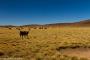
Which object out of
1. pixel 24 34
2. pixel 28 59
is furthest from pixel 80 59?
pixel 24 34

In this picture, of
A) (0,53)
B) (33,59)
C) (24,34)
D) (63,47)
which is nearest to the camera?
(33,59)

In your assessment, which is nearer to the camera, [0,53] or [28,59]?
[28,59]

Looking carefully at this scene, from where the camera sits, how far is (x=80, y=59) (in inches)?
533

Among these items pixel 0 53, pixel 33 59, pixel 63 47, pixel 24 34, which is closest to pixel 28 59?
pixel 33 59

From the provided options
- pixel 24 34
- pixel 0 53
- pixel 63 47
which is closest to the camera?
pixel 0 53

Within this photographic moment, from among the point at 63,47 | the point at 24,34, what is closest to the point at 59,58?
the point at 63,47

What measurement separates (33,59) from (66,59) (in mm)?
2349

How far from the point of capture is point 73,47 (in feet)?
68.4

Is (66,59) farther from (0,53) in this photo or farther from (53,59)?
(0,53)

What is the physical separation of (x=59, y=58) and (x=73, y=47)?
25.2ft

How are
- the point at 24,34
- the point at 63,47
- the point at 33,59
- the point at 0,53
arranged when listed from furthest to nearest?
the point at 24,34
the point at 63,47
the point at 0,53
the point at 33,59

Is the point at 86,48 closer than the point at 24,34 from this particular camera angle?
Yes

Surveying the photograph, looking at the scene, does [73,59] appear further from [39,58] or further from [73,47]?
[73,47]

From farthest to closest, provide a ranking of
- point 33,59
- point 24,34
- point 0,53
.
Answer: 1. point 24,34
2. point 0,53
3. point 33,59
